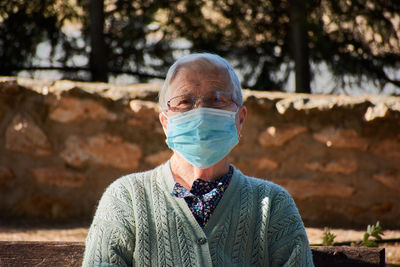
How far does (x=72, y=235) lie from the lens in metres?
2.79

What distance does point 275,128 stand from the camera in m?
3.13

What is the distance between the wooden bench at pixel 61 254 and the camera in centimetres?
150

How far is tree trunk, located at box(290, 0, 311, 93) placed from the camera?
163 inches

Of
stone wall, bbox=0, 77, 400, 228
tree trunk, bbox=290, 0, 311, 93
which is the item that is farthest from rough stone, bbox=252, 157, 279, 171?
tree trunk, bbox=290, 0, 311, 93

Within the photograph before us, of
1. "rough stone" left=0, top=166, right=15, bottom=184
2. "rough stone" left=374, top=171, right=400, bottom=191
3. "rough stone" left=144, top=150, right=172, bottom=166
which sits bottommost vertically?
"rough stone" left=374, top=171, right=400, bottom=191

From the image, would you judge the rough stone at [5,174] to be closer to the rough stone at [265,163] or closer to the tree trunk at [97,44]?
the tree trunk at [97,44]

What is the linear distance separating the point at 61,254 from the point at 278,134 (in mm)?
1901

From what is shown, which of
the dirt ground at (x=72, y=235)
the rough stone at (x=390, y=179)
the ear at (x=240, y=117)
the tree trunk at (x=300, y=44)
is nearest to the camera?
the ear at (x=240, y=117)

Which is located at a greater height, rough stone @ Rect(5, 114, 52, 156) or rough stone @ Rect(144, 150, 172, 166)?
rough stone @ Rect(5, 114, 52, 156)

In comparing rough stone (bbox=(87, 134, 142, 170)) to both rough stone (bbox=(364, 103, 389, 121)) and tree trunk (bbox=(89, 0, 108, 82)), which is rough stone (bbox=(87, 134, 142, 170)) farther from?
rough stone (bbox=(364, 103, 389, 121))

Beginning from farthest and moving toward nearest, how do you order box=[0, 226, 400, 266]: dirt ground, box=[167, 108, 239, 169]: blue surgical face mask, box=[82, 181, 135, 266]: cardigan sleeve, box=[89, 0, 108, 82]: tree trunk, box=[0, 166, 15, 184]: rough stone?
1. box=[89, 0, 108, 82]: tree trunk
2. box=[0, 166, 15, 184]: rough stone
3. box=[0, 226, 400, 266]: dirt ground
4. box=[167, 108, 239, 169]: blue surgical face mask
5. box=[82, 181, 135, 266]: cardigan sleeve

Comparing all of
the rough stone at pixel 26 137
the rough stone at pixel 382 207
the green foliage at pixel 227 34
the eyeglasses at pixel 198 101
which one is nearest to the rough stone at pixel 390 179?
the rough stone at pixel 382 207

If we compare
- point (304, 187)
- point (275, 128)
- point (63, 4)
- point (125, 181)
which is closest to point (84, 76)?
point (63, 4)

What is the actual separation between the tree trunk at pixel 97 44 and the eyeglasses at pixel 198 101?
2.78 metres
